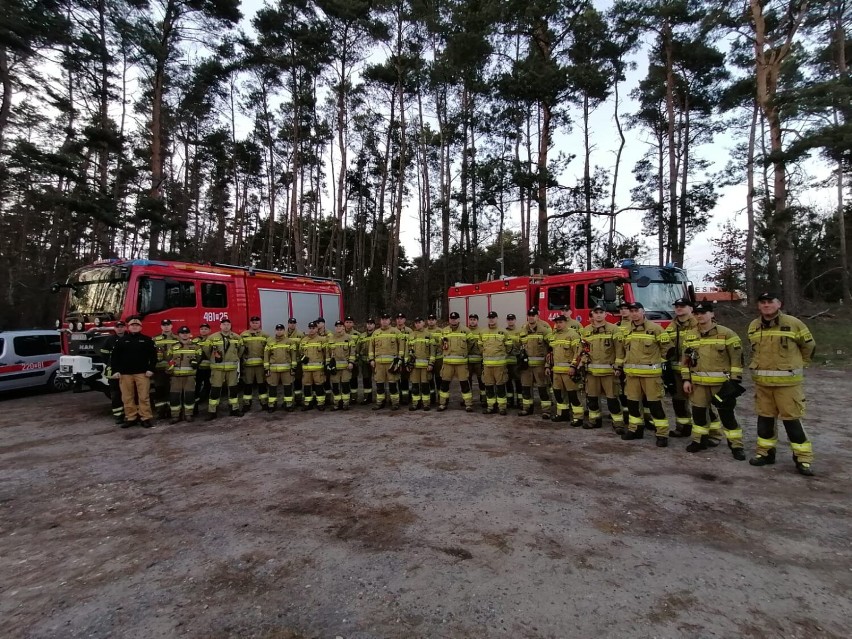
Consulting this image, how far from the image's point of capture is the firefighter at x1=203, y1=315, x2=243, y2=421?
7414 mm

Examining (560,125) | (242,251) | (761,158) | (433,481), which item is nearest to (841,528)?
(433,481)

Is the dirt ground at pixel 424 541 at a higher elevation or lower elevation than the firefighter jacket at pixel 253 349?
lower

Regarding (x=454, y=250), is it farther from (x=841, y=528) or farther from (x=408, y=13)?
(x=841, y=528)

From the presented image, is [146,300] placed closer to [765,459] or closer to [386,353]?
[386,353]

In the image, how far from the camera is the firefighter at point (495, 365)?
24.2ft

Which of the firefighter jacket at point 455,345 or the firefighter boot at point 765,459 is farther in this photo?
the firefighter jacket at point 455,345

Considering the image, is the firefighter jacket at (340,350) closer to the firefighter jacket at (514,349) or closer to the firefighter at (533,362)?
the firefighter jacket at (514,349)

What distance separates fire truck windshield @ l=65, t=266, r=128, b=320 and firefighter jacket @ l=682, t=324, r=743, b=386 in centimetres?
898

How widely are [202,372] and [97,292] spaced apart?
2390mm

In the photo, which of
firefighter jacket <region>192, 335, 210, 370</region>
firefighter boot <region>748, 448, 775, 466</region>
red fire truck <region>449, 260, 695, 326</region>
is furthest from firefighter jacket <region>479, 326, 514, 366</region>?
firefighter jacket <region>192, 335, 210, 370</region>

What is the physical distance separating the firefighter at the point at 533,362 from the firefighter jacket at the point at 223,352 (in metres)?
5.02

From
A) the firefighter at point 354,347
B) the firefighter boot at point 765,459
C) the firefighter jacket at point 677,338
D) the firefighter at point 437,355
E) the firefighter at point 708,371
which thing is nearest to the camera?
the firefighter boot at point 765,459

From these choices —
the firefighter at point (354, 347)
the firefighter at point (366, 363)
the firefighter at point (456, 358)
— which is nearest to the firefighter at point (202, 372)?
the firefighter at point (354, 347)

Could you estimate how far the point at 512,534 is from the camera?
3.19 m
